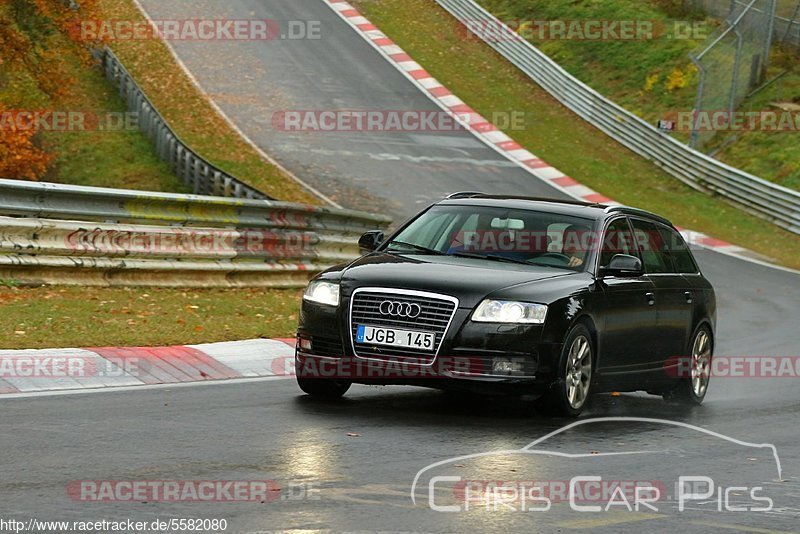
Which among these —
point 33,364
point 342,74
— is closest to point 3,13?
point 342,74

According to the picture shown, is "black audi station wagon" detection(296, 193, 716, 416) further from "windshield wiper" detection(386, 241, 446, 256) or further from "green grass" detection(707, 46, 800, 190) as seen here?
"green grass" detection(707, 46, 800, 190)

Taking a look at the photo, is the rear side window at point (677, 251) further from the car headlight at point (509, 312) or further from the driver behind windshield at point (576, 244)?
→ the car headlight at point (509, 312)

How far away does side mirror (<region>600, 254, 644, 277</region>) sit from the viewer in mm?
10586

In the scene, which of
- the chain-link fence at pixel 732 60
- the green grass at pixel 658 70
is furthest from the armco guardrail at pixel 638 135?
the green grass at pixel 658 70

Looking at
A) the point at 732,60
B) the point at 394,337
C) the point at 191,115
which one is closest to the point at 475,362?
the point at 394,337

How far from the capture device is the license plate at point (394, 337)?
9.51 meters

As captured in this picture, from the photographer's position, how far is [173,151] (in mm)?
29953

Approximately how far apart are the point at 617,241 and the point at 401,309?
241 centimetres

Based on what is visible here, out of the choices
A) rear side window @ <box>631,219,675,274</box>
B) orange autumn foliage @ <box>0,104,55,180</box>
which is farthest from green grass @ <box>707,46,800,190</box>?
rear side window @ <box>631,219,675,274</box>

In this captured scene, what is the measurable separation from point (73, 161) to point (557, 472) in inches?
1030

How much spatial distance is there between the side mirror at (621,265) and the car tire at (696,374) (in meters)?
1.68

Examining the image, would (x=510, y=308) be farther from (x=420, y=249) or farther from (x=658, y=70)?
(x=658, y=70)

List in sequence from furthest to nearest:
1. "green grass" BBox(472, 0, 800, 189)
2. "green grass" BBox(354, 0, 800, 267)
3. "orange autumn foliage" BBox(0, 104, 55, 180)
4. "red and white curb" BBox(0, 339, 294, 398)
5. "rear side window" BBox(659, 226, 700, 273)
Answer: "green grass" BBox(472, 0, 800, 189) < "green grass" BBox(354, 0, 800, 267) < "orange autumn foliage" BBox(0, 104, 55, 180) < "rear side window" BBox(659, 226, 700, 273) < "red and white curb" BBox(0, 339, 294, 398)

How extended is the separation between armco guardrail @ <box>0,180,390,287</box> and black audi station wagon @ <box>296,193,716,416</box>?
490 centimetres
